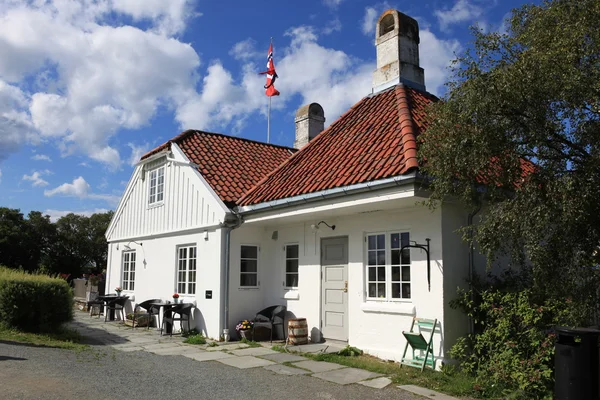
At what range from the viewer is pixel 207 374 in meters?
8.12

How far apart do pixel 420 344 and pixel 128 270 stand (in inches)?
464

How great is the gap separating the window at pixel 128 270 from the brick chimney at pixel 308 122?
22.6 feet

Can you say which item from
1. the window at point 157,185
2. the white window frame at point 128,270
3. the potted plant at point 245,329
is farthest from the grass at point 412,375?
the white window frame at point 128,270

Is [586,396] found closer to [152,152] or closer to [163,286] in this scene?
[163,286]

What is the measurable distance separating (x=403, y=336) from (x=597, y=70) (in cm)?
547

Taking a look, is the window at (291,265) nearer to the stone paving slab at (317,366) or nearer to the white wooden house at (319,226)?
the white wooden house at (319,226)

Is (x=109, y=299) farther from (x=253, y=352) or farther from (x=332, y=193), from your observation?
(x=332, y=193)

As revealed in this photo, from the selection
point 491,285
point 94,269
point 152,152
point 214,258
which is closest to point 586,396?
point 491,285

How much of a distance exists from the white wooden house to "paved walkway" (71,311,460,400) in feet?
3.17

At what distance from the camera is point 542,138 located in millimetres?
5941

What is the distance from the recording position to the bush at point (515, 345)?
6828mm

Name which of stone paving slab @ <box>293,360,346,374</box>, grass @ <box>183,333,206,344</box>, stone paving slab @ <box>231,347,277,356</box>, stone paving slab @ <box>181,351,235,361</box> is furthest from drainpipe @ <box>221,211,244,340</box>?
stone paving slab @ <box>293,360,346,374</box>

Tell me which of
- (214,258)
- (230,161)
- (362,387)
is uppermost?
(230,161)

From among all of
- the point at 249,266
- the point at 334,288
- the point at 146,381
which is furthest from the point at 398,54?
the point at 146,381
